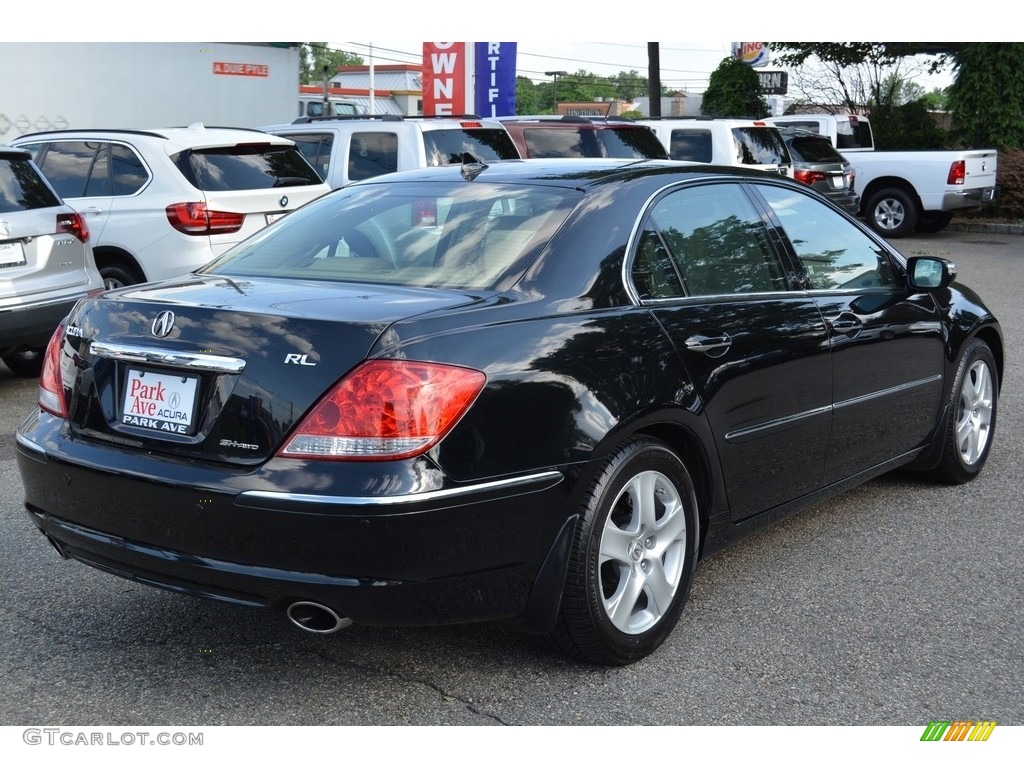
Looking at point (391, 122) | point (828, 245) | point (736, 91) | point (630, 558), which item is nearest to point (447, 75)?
point (391, 122)

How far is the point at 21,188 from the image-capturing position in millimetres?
8086

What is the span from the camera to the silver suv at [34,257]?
25.5 feet

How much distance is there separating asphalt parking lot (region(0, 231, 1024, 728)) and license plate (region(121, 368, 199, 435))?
31.8 inches

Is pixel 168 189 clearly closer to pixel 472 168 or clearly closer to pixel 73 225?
pixel 73 225

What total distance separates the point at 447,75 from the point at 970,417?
14266 mm

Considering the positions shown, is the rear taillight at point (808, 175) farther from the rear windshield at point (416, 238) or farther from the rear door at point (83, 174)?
the rear windshield at point (416, 238)

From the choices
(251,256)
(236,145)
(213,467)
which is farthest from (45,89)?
(213,467)

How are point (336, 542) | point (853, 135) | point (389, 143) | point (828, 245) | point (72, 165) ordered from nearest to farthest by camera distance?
point (336, 542) < point (828, 245) < point (72, 165) < point (389, 143) < point (853, 135)

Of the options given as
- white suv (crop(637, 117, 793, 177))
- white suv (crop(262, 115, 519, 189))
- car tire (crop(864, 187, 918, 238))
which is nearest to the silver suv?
white suv (crop(262, 115, 519, 189))

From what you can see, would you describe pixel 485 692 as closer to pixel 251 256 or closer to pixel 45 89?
pixel 251 256

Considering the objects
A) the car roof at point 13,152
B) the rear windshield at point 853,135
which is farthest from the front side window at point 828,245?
the rear windshield at point 853,135

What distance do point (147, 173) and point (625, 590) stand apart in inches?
274

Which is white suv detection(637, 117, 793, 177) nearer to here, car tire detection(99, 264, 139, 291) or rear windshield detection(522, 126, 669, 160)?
rear windshield detection(522, 126, 669, 160)
